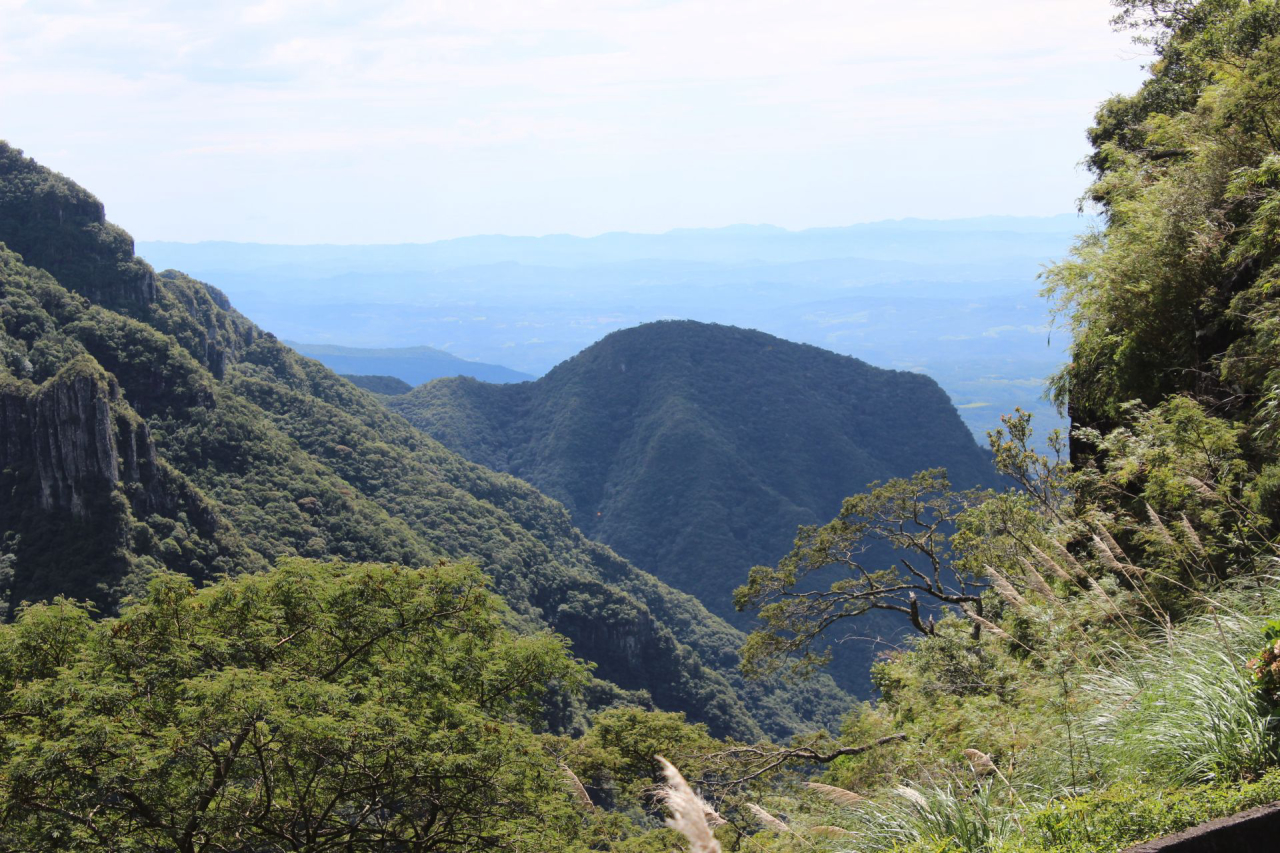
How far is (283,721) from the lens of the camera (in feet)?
28.3

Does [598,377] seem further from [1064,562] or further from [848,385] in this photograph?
[1064,562]

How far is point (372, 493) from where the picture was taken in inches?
2702

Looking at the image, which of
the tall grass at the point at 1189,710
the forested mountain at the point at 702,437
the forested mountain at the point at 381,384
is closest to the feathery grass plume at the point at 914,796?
the tall grass at the point at 1189,710

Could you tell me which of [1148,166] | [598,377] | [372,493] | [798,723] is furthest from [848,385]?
[1148,166]

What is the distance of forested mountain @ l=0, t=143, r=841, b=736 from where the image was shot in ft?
134

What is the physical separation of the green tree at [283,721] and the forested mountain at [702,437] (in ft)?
261

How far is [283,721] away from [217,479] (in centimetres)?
5073

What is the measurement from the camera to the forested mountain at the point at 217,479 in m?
41.0

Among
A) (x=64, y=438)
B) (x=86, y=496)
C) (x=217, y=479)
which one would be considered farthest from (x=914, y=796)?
(x=217, y=479)

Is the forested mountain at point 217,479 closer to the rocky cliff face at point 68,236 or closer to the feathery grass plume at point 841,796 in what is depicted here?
the rocky cliff face at point 68,236

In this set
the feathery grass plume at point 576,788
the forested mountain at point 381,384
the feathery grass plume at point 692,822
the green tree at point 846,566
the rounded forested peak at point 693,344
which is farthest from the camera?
the forested mountain at point 381,384

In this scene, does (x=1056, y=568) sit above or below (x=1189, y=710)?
above

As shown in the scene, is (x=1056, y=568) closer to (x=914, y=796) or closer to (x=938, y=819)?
(x=938, y=819)

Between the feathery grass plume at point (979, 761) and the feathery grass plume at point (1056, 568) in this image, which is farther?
the feathery grass plume at point (1056, 568)
